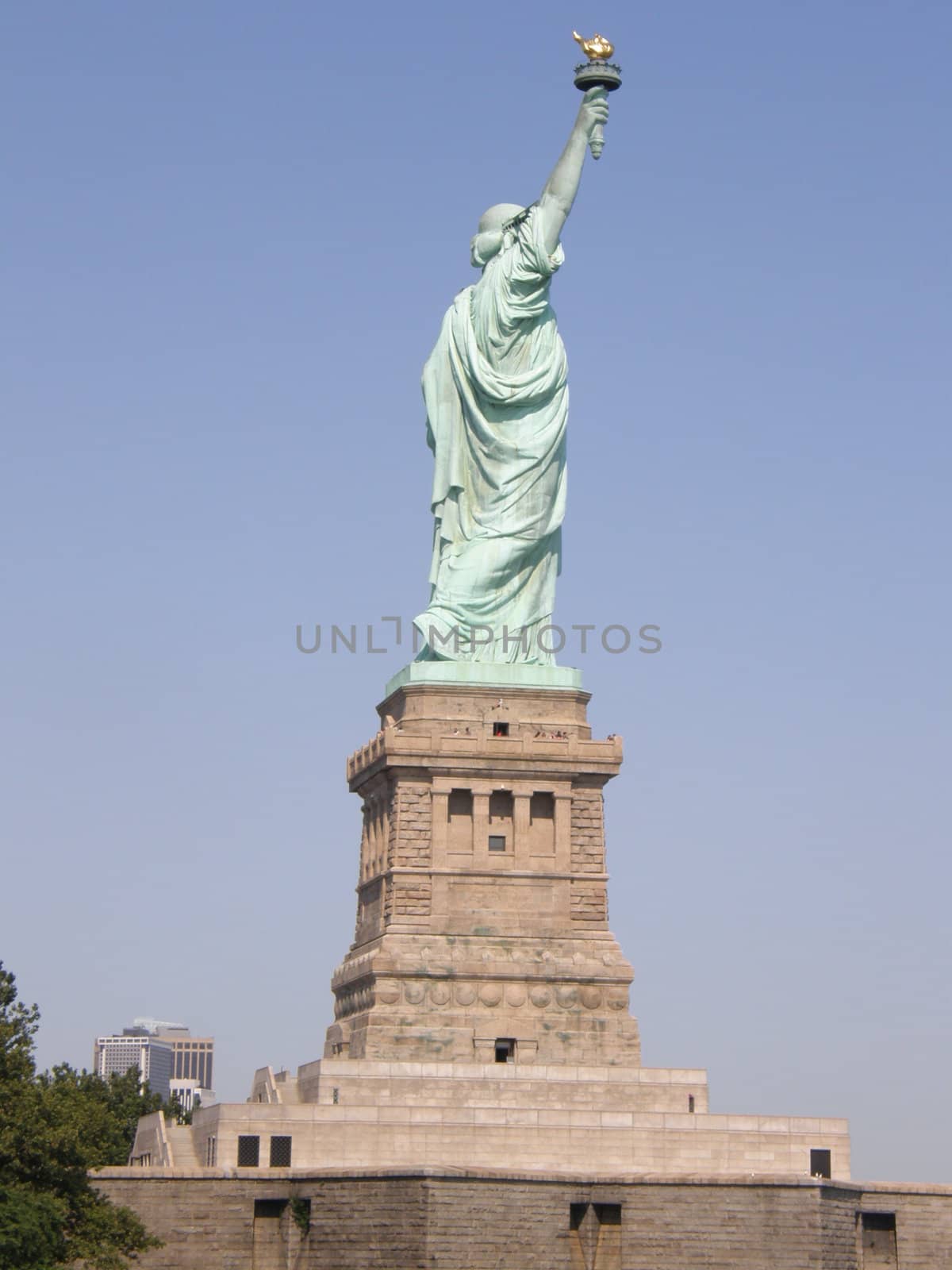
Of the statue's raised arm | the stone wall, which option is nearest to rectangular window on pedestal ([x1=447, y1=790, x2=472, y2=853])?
the stone wall

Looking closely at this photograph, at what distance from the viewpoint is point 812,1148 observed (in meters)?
52.6

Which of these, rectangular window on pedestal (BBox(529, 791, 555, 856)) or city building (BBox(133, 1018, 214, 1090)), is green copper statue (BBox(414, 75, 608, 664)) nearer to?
rectangular window on pedestal (BBox(529, 791, 555, 856))

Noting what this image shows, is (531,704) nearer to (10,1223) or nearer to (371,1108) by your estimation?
(371,1108)

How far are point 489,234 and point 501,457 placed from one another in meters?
5.07

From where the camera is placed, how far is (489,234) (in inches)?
2345

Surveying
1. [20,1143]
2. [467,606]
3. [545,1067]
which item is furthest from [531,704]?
[20,1143]

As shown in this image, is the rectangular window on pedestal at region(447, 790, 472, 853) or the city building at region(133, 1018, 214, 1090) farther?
the city building at region(133, 1018, 214, 1090)

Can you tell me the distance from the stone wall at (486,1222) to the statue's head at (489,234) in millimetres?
21167

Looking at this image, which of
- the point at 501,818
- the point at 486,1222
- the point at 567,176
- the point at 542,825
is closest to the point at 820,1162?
the point at 486,1222

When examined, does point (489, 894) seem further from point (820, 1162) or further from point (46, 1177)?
point (46, 1177)

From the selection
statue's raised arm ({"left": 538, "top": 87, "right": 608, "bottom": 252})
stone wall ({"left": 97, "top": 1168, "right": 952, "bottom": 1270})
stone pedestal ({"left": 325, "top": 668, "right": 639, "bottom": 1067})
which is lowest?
stone wall ({"left": 97, "top": 1168, "right": 952, "bottom": 1270})

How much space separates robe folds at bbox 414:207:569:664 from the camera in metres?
58.0

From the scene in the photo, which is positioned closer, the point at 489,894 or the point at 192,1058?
the point at 489,894

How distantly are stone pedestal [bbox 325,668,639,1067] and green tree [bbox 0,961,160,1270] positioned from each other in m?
7.20
